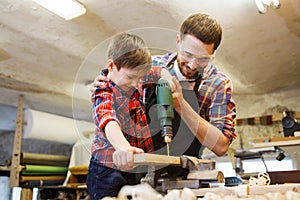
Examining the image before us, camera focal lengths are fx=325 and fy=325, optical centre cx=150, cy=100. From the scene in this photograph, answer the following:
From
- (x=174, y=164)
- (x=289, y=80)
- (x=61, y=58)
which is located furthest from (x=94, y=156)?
(x=289, y=80)

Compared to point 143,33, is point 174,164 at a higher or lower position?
lower

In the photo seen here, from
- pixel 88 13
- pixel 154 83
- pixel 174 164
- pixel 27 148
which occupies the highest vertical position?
pixel 88 13

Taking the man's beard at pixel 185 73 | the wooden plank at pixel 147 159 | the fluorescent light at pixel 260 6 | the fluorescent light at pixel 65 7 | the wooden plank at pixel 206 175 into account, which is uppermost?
the fluorescent light at pixel 65 7

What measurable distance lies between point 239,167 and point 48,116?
2.32 metres

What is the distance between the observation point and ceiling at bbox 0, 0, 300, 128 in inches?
77.7

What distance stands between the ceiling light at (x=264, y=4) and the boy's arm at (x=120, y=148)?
55.1 inches

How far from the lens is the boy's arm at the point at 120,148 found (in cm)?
62

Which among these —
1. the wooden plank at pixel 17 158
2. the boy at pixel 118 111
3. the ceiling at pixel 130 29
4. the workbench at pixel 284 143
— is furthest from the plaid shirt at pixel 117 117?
the wooden plank at pixel 17 158

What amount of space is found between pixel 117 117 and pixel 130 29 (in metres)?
1.49

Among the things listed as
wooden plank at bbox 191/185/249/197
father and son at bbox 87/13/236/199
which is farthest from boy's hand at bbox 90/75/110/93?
wooden plank at bbox 191/185/249/197

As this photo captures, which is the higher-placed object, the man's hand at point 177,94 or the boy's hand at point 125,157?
the man's hand at point 177,94

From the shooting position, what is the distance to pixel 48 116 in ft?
12.7

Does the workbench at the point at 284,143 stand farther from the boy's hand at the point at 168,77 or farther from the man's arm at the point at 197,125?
the boy's hand at the point at 168,77

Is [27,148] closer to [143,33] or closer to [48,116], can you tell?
[48,116]
